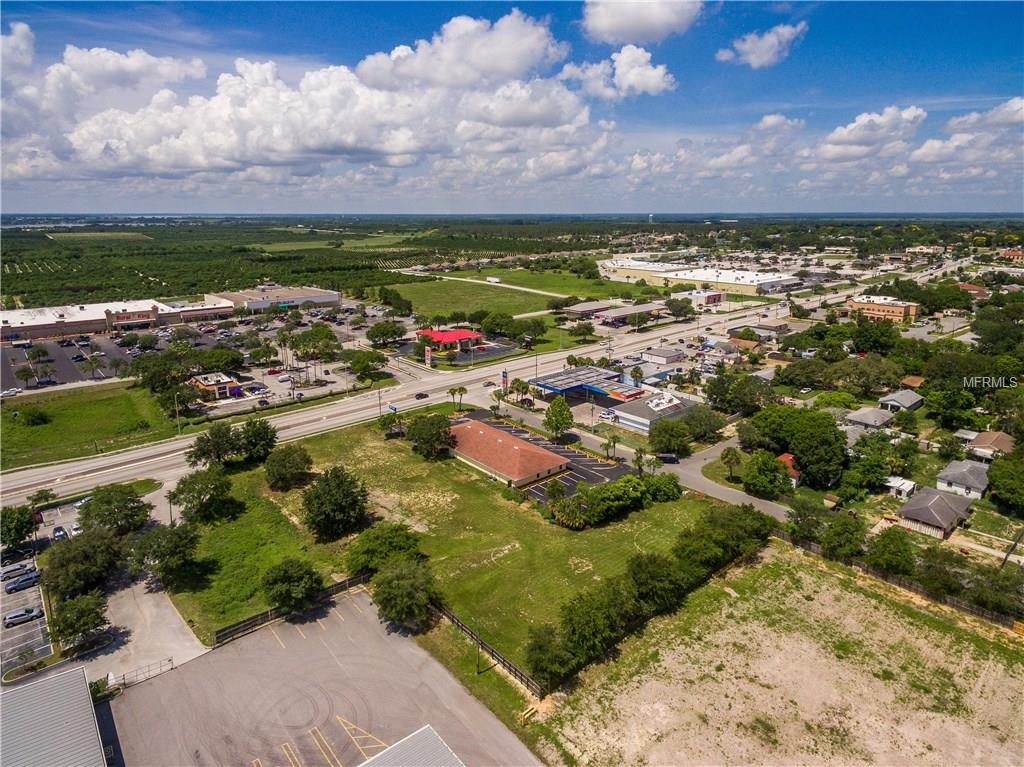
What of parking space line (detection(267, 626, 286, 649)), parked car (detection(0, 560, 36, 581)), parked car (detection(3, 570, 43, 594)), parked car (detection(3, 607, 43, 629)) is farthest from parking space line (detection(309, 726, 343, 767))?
parked car (detection(0, 560, 36, 581))

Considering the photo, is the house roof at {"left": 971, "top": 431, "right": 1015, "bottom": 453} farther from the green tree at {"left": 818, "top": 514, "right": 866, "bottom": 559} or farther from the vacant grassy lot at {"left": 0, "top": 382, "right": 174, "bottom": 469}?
the vacant grassy lot at {"left": 0, "top": 382, "right": 174, "bottom": 469}

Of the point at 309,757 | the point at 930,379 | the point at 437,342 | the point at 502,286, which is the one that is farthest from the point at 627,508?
the point at 502,286

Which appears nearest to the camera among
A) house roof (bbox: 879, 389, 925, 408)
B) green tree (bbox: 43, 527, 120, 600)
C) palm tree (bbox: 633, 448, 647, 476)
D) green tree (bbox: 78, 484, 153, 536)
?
green tree (bbox: 43, 527, 120, 600)

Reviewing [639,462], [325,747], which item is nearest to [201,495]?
[325,747]

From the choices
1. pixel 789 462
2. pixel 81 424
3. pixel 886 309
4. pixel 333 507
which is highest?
pixel 886 309

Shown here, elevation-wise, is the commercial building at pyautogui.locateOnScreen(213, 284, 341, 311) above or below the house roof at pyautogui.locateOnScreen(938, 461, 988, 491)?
below

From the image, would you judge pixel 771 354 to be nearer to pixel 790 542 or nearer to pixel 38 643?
pixel 790 542

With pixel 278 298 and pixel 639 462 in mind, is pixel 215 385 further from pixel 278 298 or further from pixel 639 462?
pixel 278 298
